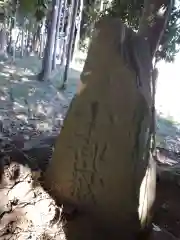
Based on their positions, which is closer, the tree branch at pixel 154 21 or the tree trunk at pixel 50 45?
the tree branch at pixel 154 21

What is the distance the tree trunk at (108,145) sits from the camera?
7.70 ft

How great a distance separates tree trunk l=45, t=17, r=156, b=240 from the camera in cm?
235

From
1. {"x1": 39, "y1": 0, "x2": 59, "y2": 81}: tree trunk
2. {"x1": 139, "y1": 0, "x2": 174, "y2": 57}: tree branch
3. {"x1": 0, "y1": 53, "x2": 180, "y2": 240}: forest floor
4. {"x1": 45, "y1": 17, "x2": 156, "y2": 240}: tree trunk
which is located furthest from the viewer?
{"x1": 39, "y1": 0, "x2": 59, "y2": 81}: tree trunk

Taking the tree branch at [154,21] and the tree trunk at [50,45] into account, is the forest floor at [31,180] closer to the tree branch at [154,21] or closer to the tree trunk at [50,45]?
the tree branch at [154,21]

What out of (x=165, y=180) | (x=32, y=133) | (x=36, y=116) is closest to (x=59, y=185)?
(x=165, y=180)

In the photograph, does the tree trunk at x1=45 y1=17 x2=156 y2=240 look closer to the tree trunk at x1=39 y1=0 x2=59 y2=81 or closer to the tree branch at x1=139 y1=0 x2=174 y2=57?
the tree branch at x1=139 y1=0 x2=174 y2=57

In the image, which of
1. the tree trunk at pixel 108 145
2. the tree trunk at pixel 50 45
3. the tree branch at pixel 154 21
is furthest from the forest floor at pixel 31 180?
the tree trunk at pixel 50 45

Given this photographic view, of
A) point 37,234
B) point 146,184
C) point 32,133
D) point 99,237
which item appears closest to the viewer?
point 37,234

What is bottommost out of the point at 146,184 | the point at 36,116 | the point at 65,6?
the point at 36,116

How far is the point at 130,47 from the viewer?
235 centimetres

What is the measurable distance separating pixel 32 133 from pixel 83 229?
235cm

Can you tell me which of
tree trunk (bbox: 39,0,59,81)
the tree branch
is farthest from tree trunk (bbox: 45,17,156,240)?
tree trunk (bbox: 39,0,59,81)

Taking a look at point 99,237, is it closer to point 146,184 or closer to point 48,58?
point 146,184

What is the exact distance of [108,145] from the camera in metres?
2.42
